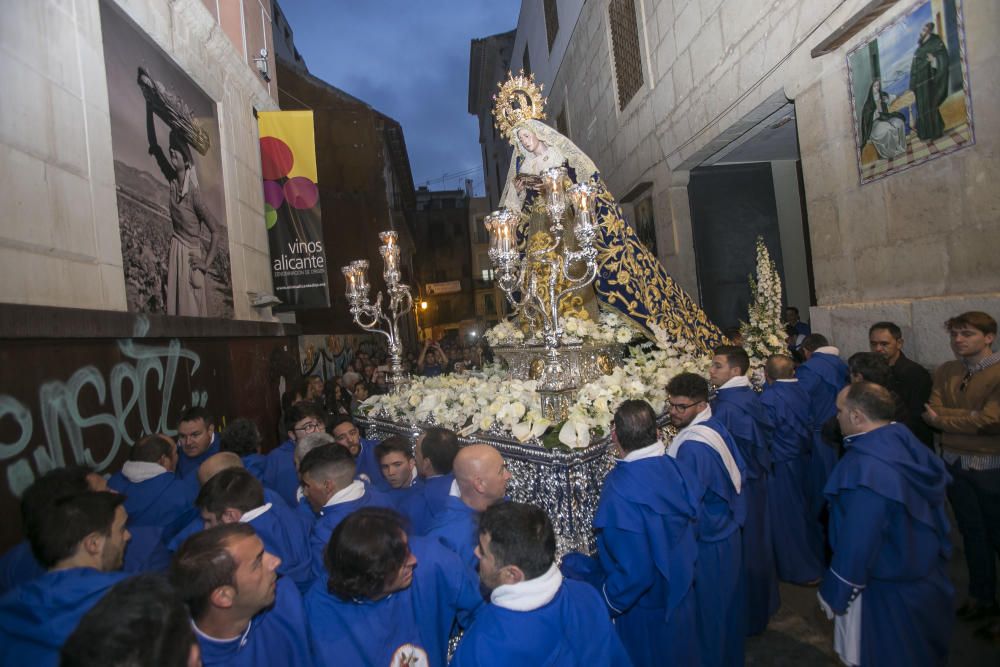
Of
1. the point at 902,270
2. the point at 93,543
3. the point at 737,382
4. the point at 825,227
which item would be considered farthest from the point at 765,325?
the point at 93,543

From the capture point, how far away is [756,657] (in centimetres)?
359

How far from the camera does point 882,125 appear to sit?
4.98 metres

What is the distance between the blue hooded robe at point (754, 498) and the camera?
380cm

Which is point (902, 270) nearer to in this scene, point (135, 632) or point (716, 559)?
point (716, 559)

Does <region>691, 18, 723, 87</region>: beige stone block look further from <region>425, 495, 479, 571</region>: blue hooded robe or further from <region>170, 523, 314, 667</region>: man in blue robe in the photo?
<region>170, 523, 314, 667</region>: man in blue robe

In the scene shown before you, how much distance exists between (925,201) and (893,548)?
3310 mm

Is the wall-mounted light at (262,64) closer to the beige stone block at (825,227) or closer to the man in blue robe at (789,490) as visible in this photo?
the beige stone block at (825,227)

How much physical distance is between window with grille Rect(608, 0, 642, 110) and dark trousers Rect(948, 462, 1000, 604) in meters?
8.64

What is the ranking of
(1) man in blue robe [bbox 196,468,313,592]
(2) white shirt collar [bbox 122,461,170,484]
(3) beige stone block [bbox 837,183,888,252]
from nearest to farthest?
(1) man in blue robe [bbox 196,468,313,592] < (2) white shirt collar [bbox 122,461,170,484] < (3) beige stone block [bbox 837,183,888,252]

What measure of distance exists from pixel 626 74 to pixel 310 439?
9.87 m

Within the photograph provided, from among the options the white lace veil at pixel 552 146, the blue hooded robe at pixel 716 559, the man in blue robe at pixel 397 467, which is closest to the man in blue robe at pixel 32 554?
the man in blue robe at pixel 397 467

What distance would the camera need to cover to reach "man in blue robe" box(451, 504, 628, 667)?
1727 mm

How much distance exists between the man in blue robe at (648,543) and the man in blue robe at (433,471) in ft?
2.92

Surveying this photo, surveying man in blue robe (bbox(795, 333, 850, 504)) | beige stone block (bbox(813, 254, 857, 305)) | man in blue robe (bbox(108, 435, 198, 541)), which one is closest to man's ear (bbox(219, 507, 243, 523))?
man in blue robe (bbox(108, 435, 198, 541))
